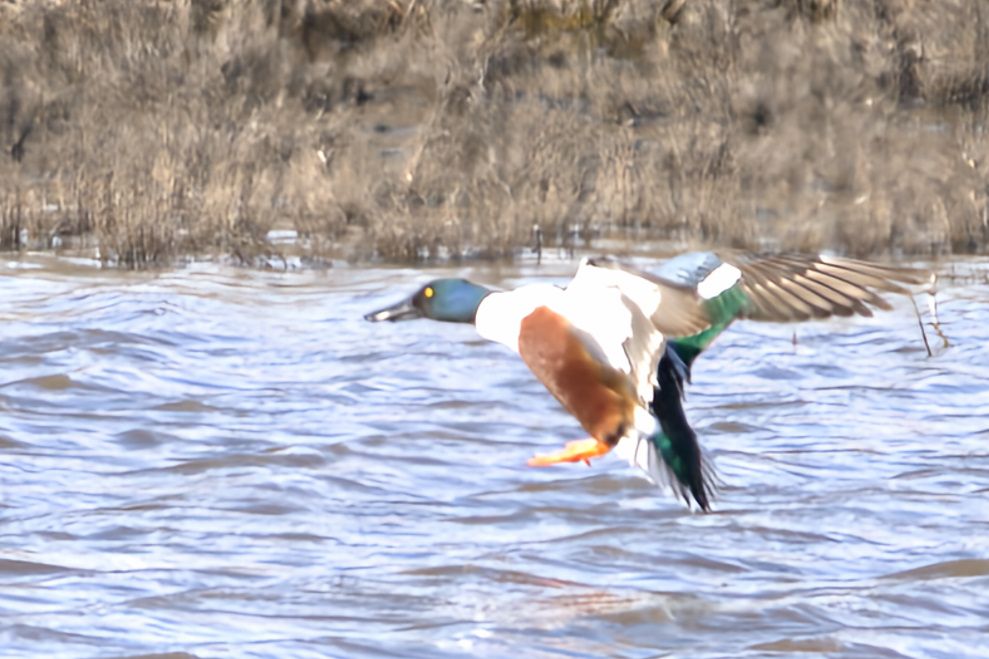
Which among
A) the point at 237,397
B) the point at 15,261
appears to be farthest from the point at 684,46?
the point at 237,397

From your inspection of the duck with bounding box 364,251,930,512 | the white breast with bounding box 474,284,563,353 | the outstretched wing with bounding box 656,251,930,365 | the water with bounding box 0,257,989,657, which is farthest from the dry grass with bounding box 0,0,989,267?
the outstretched wing with bounding box 656,251,930,365

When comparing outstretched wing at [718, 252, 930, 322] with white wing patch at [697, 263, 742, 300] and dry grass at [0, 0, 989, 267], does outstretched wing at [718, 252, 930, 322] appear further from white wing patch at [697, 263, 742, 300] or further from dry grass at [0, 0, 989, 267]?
dry grass at [0, 0, 989, 267]

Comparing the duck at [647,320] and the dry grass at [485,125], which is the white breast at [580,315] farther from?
the dry grass at [485,125]

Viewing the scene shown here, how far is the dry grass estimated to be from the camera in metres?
11.7

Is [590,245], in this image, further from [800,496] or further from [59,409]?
[800,496]

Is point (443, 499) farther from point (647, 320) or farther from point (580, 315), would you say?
point (647, 320)

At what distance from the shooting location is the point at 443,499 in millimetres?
6242

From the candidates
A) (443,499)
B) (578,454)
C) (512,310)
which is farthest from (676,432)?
(443,499)

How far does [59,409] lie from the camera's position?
25.2ft

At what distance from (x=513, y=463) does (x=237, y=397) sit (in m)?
1.47

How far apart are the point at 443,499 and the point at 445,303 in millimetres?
770

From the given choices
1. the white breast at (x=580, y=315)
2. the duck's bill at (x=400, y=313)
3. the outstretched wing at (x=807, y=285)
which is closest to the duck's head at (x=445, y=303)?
the duck's bill at (x=400, y=313)

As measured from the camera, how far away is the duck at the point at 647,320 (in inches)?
198

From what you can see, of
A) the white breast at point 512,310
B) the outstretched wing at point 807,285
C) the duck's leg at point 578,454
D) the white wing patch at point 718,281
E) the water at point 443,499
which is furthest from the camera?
the white breast at point 512,310
